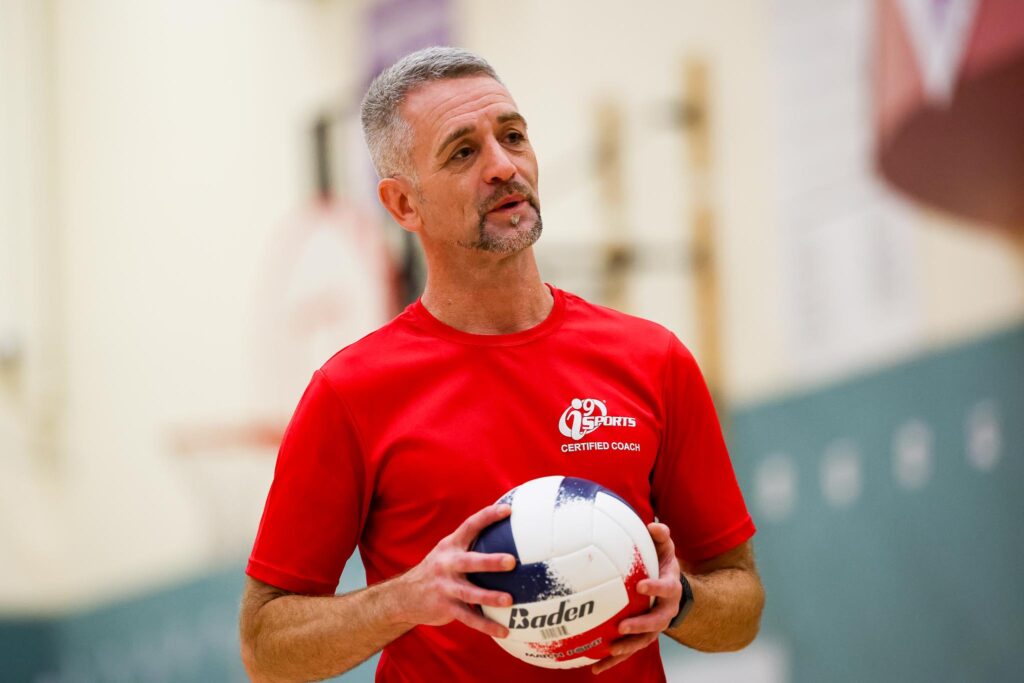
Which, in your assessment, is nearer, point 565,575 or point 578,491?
point 565,575

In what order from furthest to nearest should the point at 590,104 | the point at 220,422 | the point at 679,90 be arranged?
1. the point at 220,422
2. the point at 590,104
3. the point at 679,90

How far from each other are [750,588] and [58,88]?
1005cm

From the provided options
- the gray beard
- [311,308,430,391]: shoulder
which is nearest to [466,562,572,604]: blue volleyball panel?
[311,308,430,391]: shoulder

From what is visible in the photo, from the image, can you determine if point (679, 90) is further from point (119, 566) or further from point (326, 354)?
point (119, 566)

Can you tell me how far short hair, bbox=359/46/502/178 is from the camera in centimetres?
265

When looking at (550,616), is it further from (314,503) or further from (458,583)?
(314,503)

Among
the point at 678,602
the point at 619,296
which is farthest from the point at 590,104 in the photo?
the point at 678,602

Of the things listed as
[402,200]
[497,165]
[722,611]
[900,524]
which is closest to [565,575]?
[722,611]

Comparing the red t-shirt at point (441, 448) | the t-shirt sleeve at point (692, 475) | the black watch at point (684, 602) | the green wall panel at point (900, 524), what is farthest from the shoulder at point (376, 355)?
the green wall panel at point (900, 524)

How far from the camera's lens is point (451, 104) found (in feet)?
8.48

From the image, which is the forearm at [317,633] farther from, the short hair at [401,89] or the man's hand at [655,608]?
the short hair at [401,89]

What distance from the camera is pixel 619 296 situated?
22.1ft

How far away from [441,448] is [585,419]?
0.28 meters

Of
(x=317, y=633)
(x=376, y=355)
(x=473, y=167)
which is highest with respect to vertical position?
(x=473, y=167)
